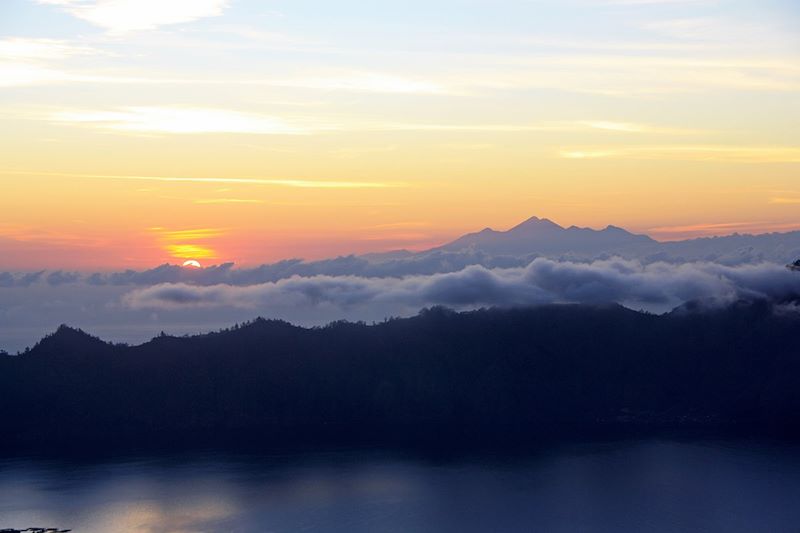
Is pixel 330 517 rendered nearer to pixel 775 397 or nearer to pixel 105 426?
pixel 105 426

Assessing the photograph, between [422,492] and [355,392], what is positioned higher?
[355,392]

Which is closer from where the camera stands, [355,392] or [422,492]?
[422,492]

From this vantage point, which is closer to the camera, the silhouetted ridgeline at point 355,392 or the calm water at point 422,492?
the calm water at point 422,492

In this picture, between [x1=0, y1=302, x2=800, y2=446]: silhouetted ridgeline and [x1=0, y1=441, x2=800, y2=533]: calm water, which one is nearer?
[x1=0, y1=441, x2=800, y2=533]: calm water

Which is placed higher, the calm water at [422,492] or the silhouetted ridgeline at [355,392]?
the silhouetted ridgeline at [355,392]

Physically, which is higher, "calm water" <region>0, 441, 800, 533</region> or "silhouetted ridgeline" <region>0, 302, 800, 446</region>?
"silhouetted ridgeline" <region>0, 302, 800, 446</region>
